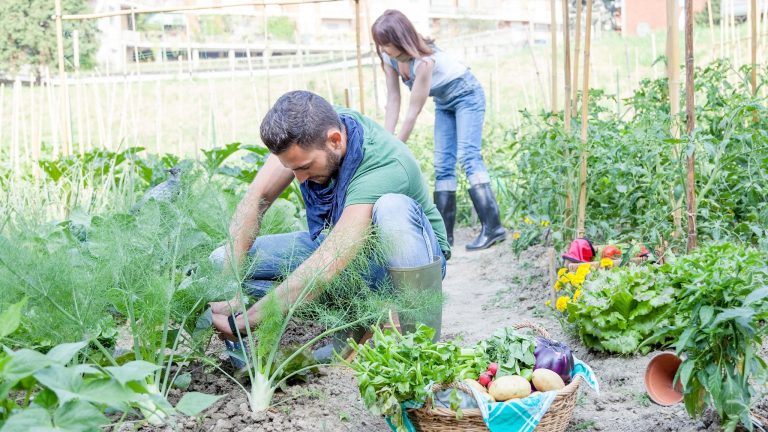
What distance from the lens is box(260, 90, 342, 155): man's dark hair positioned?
8.44ft

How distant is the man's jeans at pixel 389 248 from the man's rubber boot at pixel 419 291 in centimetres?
5

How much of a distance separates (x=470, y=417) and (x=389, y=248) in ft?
2.38

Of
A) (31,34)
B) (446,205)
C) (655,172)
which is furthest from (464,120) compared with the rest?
(31,34)

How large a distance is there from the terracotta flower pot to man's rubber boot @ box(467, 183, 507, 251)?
3.20m

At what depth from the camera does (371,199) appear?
2723mm

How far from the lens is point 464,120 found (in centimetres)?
543

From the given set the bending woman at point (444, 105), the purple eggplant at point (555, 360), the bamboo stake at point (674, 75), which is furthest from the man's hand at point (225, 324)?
the bending woman at point (444, 105)

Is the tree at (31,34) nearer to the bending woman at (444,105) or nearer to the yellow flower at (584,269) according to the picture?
the bending woman at (444,105)

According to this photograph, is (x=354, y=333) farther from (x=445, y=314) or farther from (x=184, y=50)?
(x=184, y=50)

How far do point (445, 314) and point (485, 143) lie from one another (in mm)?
4248

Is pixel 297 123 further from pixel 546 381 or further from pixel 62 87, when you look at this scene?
pixel 62 87

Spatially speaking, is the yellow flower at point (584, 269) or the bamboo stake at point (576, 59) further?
the bamboo stake at point (576, 59)

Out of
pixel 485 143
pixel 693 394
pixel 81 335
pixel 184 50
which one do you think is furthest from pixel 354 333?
pixel 184 50

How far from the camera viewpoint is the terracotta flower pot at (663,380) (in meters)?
2.32
